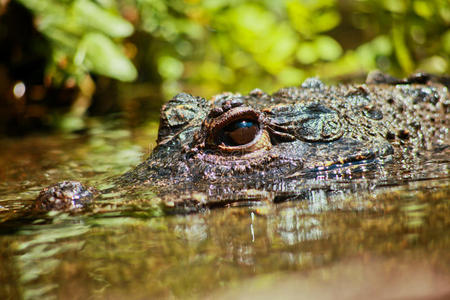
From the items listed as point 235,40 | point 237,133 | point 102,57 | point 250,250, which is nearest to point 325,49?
point 235,40

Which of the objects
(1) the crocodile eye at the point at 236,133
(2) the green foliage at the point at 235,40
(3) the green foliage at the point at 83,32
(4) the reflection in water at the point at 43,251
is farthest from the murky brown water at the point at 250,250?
(2) the green foliage at the point at 235,40

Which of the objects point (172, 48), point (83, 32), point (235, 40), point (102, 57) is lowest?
point (102, 57)

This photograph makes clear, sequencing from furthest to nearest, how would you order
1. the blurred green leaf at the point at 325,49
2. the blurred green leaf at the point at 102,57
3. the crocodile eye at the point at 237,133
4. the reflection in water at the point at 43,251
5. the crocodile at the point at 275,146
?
the blurred green leaf at the point at 325,49
the blurred green leaf at the point at 102,57
the crocodile eye at the point at 237,133
the crocodile at the point at 275,146
the reflection in water at the point at 43,251

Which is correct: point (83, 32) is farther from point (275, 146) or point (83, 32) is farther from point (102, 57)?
point (275, 146)

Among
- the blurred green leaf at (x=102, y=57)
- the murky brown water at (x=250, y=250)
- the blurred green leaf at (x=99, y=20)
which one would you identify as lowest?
the murky brown water at (x=250, y=250)

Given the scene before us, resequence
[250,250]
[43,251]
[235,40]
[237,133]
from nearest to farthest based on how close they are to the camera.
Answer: [250,250], [43,251], [237,133], [235,40]

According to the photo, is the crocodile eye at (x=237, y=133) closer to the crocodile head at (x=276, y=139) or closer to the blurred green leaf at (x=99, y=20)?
the crocodile head at (x=276, y=139)
